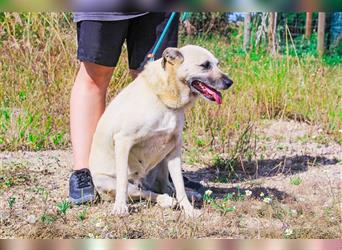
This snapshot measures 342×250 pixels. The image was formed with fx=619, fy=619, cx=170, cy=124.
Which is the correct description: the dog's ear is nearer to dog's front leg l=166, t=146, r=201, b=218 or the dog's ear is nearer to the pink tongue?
the pink tongue

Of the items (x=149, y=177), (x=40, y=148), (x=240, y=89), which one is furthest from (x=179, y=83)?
(x=240, y=89)

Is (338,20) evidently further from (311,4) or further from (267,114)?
(311,4)

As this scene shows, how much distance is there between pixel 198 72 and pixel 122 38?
1.13ft

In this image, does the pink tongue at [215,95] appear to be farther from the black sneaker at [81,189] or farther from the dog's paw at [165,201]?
the black sneaker at [81,189]

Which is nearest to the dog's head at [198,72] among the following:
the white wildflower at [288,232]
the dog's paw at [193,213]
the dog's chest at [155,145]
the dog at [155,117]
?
the dog at [155,117]

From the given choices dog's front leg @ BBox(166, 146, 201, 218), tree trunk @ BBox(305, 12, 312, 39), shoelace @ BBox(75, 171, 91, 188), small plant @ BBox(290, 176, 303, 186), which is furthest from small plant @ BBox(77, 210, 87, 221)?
tree trunk @ BBox(305, 12, 312, 39)

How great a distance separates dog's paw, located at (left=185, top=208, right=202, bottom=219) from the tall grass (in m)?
0.99

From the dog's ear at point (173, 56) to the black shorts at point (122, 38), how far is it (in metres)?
0.18

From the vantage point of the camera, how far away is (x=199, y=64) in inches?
85.4

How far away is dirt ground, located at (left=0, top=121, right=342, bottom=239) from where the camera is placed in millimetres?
1977

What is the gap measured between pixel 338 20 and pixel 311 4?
5.71 m

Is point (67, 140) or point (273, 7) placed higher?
point (273, 7)

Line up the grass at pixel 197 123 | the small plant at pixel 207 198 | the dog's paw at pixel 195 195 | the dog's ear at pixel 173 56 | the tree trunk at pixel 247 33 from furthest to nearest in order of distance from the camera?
the tree trunk at pixel 247 33 → the dog's paw at pixel 195 195 → the small plant at pixel 207 198 → the dog's ear at pixel 173 56 → the grass at pixel 197 123

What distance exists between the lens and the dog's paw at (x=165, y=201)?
227cm
